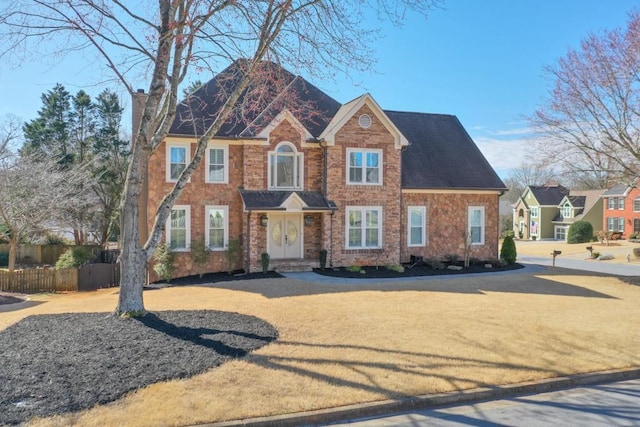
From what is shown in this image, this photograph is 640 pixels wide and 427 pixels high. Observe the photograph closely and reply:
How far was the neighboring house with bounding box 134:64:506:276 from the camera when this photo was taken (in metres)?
16.9

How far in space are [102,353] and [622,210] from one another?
2173 inches

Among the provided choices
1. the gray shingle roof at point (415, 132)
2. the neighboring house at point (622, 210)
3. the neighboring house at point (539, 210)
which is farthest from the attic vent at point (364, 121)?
the neighboring house at point (539, 210)

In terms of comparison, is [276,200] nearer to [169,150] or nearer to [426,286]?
[169,150]

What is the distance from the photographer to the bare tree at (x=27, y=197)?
21.3 meters

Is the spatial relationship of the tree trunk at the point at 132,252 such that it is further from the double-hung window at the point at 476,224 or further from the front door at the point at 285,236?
the double-hung window at the point at 476,224

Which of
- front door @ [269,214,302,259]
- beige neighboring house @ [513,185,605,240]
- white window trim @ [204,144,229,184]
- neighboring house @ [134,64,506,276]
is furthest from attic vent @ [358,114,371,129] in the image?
beige neighboring house @ [513,185,605,240]

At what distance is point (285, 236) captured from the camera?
18.1m

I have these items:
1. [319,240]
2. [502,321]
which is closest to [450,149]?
[319,240]

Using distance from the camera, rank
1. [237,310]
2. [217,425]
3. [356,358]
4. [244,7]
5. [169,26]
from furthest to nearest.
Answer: [237,310], [244,7], [169,26], [356,358], [217,425]

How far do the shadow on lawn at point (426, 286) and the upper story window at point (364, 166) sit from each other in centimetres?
485

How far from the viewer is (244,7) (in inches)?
352

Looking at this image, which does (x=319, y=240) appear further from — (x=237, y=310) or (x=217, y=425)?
(x=217, y=425)

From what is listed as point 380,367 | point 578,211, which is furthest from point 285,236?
point 578,211

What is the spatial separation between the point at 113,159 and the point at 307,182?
71.1ft
